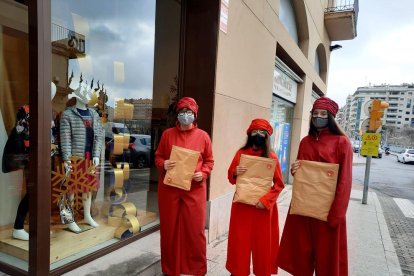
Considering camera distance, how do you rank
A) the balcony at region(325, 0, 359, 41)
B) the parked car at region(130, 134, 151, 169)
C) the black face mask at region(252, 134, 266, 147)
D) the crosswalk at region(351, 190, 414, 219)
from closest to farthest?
the black face mask at region(252, 134, 266, 147) → the parked car at region(130, 134, 151, 169) → the crosswalk at region(351, 190, 414, 219) → the balcony at region(325, 0, 359, 41)

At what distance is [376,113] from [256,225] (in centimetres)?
676

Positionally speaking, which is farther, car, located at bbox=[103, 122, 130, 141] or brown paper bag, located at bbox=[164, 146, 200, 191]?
car, located at bbox=[103, 122, 130, 141]

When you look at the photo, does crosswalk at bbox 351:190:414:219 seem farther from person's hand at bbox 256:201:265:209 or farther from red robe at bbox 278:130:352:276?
person's hand at bbox 256:201:265:209

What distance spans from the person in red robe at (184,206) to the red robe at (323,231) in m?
0.88

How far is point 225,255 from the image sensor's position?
3.92 metres

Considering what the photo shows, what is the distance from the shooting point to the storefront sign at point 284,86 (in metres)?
7.74

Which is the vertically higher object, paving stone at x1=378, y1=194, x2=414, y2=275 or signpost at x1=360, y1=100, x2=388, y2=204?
signpost at x1=360, y1=100, x2=388, y2=204

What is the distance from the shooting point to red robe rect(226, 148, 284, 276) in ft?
9.18

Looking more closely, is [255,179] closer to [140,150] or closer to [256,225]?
[256,225]

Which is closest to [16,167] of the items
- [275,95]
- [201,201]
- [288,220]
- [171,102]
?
[201,201]

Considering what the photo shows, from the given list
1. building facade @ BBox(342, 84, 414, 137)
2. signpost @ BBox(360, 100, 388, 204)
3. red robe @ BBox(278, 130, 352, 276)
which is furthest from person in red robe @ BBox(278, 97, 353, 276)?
building facade @ BBox(342, 84, 414, 137)

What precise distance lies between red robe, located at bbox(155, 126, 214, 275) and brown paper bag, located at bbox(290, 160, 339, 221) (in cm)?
92

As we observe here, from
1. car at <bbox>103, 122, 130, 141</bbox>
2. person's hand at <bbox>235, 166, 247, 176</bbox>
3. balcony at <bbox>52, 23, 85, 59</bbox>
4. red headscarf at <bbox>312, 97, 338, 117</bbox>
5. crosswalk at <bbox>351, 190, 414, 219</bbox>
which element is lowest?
crosswalk at <bbox>351, 190, 414, 219</bbox>

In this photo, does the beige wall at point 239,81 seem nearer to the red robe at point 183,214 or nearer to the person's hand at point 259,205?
the red robe at point 183,214
